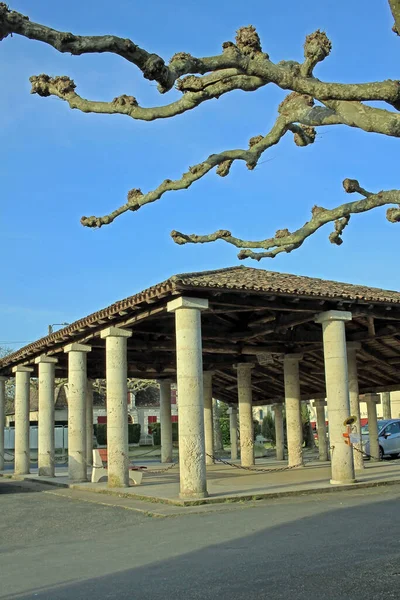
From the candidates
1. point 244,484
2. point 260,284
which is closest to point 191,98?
point 260,284

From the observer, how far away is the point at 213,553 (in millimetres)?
7812

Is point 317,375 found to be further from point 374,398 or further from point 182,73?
point 182,73

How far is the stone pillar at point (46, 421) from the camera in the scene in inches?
858

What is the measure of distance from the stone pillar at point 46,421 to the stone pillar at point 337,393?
1002 cm

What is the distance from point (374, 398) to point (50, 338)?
1515cm

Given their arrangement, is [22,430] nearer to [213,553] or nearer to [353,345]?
[353,345]

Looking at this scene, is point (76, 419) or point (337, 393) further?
point (76, 419)

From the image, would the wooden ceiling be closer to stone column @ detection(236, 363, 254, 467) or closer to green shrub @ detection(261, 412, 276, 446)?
stone column @ detection(236, 363, 254, 467)

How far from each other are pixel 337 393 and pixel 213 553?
8300 mm

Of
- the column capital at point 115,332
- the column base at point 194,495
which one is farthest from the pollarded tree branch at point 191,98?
the column capital at point 115,332

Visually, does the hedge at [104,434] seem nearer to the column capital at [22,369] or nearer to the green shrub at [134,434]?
the green shrub at [134,434]

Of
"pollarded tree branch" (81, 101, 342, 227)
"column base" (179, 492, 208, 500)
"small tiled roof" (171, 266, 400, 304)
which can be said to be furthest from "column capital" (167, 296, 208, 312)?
"pollarded tree branch" (81, 101, 342, 227)

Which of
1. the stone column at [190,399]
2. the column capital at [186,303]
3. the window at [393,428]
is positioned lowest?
the window at [393,428]

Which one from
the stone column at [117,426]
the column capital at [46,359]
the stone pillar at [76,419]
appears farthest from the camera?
the column capital at [46,359]
